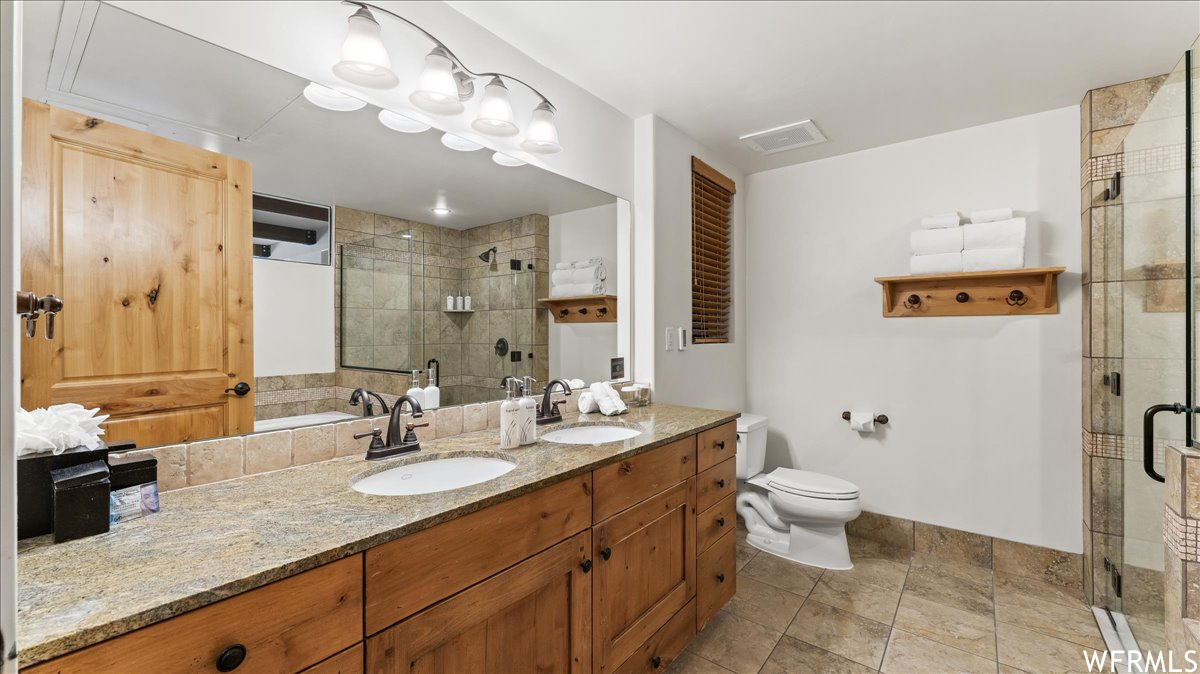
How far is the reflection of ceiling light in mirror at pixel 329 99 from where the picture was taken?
4.47 ft

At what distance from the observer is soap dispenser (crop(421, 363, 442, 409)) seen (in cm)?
169

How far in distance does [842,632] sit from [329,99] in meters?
2.68

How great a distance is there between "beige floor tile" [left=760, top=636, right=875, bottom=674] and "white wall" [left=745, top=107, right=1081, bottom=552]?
4.24 ft

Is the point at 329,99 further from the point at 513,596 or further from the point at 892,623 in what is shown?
the point at 892,623

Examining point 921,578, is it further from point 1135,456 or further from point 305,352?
point 305,352

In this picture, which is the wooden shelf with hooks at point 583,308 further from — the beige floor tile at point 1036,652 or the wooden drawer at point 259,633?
the beige floor tile at point 1036,652

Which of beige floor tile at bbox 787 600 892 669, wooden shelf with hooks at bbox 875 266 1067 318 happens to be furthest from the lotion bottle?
wooden shelf with hooks at bbox 875 266 1067 318

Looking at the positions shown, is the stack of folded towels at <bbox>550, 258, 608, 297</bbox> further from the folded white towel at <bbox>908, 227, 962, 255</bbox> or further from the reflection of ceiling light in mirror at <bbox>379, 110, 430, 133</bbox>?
the folded white towel at <bbox>908, 227, 962, 255</bbox>

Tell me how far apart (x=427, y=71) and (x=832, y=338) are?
2.67 m

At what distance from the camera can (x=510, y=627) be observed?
3.75ft

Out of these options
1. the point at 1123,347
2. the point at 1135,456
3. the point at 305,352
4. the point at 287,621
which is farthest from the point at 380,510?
the point at 1123,347

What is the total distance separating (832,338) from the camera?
3.08m

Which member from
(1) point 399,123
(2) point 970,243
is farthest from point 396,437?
(2) point 970,243

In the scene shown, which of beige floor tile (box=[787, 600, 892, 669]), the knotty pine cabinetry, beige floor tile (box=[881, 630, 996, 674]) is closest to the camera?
the knotty pine cabinetry
